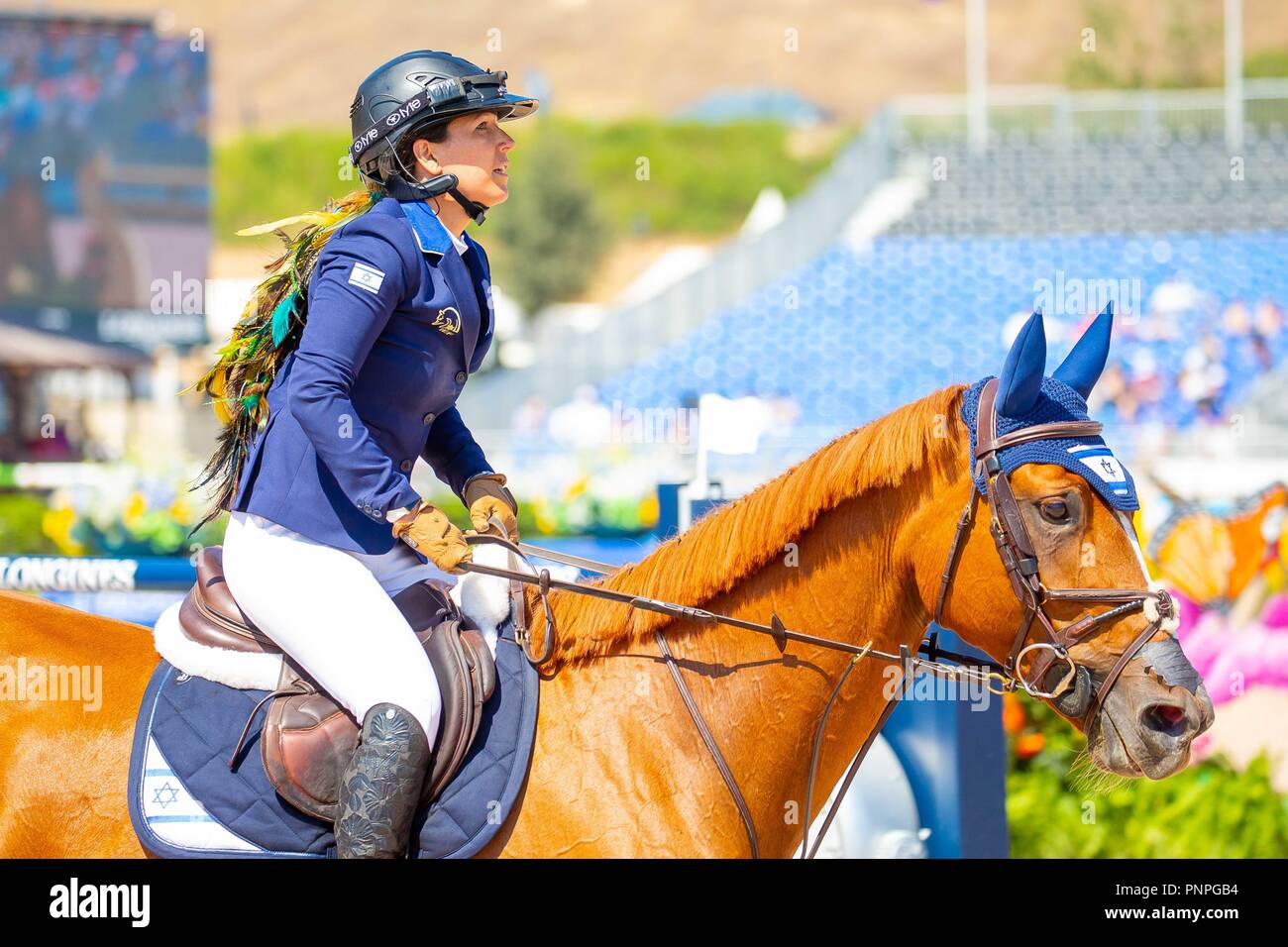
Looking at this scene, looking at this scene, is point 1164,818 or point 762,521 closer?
point 762,521

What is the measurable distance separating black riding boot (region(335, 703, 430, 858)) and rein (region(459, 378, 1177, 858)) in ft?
1.09

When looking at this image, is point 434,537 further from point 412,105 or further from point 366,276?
point 412,105

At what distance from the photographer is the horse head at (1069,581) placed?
Answer: 2.28m

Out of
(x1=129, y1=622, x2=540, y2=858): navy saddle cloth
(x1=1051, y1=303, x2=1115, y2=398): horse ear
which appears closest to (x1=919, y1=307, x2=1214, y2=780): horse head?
(x1=1051, y1=303, x2=1115, y2=398): horse ear

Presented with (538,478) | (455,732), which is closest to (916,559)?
(455,732)

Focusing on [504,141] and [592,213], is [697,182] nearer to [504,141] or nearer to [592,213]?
[592,213]

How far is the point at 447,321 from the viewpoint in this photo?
2572 millimetres

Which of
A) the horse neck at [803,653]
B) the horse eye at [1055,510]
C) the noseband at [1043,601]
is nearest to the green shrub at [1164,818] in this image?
the horse neck at [803,653]

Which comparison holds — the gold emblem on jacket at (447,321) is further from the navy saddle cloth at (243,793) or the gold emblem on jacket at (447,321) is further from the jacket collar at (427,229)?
the navy saddle cloth at (243,793)

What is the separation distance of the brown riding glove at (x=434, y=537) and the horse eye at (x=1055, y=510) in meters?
1.06

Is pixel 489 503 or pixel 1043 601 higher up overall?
pixel 489 503

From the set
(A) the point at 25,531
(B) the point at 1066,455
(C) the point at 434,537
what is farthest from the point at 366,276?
(A) the point at 25,531

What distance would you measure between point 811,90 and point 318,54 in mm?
42846

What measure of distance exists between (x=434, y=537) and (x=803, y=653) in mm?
764
